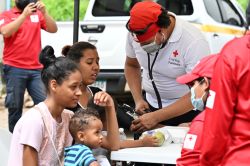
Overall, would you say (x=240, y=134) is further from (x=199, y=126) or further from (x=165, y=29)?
(x=165, y=29)

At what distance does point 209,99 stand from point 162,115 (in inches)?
64.6

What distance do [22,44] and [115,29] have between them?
62.9 inches

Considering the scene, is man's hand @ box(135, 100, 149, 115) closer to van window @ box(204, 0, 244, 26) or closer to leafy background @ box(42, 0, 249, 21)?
van window @ box(204, 0, 244, 26)

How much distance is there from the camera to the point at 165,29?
4379mm

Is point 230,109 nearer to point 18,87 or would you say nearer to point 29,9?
point 29,9

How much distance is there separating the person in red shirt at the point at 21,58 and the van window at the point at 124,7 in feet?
5.83

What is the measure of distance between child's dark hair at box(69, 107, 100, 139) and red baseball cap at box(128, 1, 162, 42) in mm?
824

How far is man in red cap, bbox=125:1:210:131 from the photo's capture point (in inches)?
169

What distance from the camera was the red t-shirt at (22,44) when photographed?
6.91 m

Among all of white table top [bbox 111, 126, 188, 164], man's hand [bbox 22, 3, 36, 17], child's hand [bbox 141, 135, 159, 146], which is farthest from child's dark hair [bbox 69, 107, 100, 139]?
man's hand [bbox 22, 3, 36, 17]

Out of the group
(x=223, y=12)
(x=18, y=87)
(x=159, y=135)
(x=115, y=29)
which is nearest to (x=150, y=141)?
(x=159, y=135)

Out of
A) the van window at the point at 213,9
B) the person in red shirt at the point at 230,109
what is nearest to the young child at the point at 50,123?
the person in red shirt at the point at 230,109

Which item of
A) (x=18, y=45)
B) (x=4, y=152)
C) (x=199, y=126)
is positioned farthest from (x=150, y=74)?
(x=18, y=45)

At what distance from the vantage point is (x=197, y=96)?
9.89 ft
